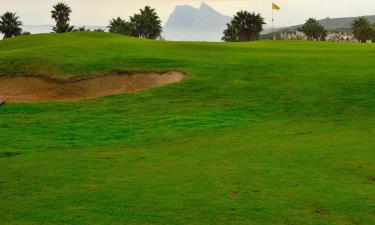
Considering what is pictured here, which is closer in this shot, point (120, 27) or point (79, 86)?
point (79, 86)

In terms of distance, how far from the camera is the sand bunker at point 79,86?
93.7 ft

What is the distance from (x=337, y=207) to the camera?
1045cm

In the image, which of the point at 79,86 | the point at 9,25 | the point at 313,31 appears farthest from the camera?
the point at 313,31

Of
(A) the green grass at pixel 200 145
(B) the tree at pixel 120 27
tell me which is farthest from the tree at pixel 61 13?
(A) the green grass at pixel 200 145

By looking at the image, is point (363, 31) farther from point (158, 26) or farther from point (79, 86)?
point (79, 86)

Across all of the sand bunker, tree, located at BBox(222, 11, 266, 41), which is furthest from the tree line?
the sand bunker

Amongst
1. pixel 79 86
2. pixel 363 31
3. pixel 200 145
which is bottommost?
pixel 200 145

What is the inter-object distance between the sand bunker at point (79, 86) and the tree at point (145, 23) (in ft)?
294

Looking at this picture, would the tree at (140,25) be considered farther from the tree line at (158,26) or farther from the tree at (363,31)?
the tree at (363,31)

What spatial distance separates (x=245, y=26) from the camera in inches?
4313

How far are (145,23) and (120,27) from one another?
19.6 feet

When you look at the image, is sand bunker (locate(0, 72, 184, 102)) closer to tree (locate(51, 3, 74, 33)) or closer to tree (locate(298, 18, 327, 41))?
tree (locate(51, 3, 74, 33))

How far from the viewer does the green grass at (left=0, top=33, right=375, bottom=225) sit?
10500mm

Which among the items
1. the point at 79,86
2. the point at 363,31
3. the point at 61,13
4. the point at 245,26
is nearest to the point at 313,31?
the point at 363,31
